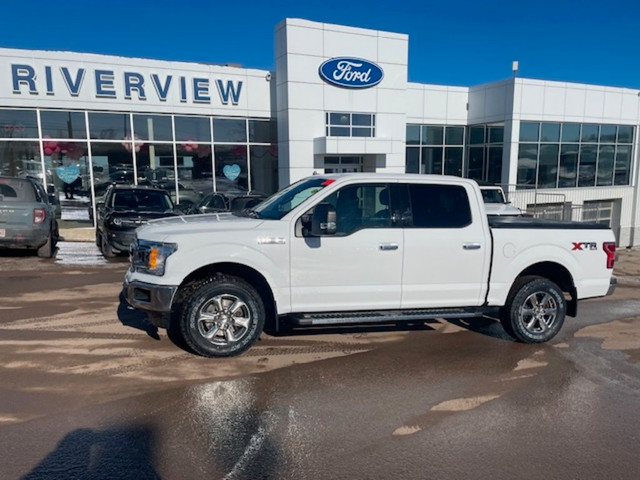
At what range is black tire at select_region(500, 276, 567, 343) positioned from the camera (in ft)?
19.9

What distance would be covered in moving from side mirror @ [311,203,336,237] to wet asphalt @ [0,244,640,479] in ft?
4.73

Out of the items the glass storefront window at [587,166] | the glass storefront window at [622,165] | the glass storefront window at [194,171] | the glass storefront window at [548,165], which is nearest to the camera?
the glass storefront window at [194,171]

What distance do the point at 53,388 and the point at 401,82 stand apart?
16.7 meters

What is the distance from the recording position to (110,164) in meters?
16.3

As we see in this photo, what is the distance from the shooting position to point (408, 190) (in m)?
5.79

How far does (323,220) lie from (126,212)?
725 centimetres

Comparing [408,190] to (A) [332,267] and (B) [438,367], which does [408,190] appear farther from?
(B) [438,367]

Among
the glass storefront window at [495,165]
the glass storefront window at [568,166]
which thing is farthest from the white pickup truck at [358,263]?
the glass storefront window at [568,166]

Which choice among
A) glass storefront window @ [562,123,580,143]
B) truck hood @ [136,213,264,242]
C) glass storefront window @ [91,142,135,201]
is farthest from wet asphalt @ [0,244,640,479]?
glass storefront window @ [562,123,580,143]

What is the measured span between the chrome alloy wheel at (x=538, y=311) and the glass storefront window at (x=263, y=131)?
1392cm

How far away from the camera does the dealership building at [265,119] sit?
1531 centimetres

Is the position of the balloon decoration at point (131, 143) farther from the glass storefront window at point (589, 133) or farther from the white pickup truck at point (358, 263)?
the glass storefront window at point (589, 133)

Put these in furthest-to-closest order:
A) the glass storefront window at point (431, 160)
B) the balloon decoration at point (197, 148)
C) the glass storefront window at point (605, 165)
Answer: the glass storefront window at point (605, 165)
the glass storefront window at point (431, 160)
the balloon decoration at point (197, 148)

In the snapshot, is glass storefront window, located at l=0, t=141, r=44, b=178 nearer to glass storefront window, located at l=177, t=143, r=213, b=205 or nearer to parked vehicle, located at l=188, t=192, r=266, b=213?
glass storefront window, located at l=177, t=143, r=213, b=205
